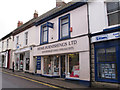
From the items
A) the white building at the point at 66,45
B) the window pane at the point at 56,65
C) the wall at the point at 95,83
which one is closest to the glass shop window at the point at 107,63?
the wall at the point at 95,83

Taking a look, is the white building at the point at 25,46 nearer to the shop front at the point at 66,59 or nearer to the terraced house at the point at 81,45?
the terraced house at the point at 81,45

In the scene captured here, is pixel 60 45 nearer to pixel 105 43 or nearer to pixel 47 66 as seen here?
pixel 47 66

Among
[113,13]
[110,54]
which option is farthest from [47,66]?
[113,13]

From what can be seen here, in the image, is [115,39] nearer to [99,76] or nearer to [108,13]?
[108,13]

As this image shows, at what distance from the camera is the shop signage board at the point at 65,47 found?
941 cm

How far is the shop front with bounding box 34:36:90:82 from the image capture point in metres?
9.26

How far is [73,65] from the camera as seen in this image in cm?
1064

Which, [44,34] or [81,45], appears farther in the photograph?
[44,34]

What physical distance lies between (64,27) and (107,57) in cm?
525

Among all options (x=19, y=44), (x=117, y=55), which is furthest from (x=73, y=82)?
(x=19, y=44)

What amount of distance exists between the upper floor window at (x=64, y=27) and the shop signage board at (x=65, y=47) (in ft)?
2.32

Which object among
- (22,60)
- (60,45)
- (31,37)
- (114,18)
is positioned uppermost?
(114,18)

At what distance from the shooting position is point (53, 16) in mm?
12922

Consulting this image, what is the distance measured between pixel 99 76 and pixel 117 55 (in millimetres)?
1872
